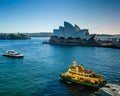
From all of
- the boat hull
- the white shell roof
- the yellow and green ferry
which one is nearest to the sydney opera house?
the white shell roof

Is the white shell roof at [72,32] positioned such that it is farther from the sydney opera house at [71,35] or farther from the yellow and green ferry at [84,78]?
the yellow and green ferry at [84,78]

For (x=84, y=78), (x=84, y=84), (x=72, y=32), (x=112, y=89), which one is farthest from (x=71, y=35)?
(x=112, y=89)

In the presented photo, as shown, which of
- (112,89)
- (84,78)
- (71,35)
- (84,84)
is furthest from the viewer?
(71,35)

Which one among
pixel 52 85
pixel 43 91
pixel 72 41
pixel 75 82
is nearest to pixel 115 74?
pixel 75 82

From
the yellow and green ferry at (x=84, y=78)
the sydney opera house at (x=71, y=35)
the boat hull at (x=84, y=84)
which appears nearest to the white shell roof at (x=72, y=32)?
the sydney opera house at (x=71, y=35)

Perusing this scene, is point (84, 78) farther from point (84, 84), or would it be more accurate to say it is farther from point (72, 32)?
point (72, 32)

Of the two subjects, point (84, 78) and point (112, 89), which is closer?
point (112, 89)

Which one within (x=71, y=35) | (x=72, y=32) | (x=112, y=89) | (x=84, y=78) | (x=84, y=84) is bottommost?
(x=112, y=89)
